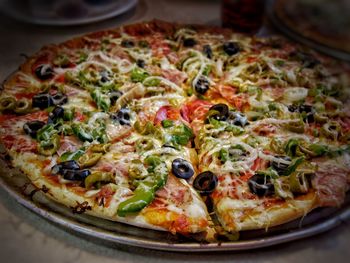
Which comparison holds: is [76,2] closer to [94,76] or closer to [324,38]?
[94,76]

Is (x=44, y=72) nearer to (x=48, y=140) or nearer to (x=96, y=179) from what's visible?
(x=48, y=140)

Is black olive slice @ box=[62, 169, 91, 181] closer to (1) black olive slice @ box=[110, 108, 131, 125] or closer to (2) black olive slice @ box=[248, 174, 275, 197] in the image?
(1) black olive slice @ box=[110, 108, 131, 125]

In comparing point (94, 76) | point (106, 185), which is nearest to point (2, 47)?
point (94, 76)

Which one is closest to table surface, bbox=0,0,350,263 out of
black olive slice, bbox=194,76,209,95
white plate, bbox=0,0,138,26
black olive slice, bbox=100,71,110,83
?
black olive slice, bbox=100,71,110,83

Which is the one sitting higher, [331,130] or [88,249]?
[331,130]

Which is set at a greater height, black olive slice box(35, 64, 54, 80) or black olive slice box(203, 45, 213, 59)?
black olive slice box(203, 45, 213, 59)

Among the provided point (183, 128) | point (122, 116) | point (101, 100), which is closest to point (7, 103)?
point (101, 100)

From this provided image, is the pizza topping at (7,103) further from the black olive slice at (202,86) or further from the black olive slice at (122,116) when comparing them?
the black olive slice at (202,86)
